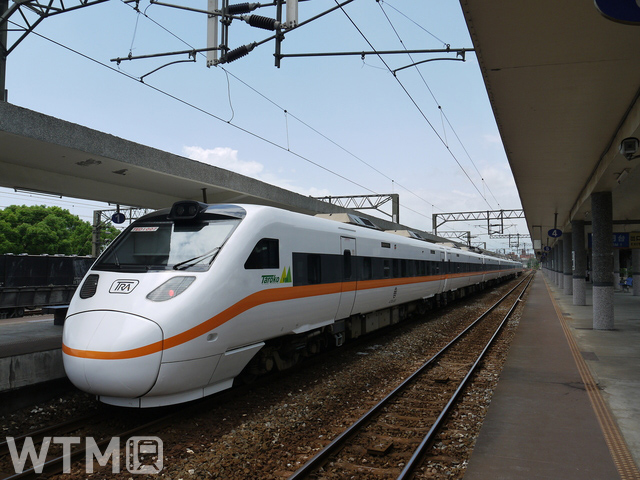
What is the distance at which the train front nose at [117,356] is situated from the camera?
4984 millimetres

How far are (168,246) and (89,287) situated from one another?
3.38 feet

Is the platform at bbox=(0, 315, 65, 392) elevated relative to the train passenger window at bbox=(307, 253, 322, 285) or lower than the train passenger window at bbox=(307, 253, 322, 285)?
lower

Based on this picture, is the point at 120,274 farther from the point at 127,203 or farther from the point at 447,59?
the point at 127,203

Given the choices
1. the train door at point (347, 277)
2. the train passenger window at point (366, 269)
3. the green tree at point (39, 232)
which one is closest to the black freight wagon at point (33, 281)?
the train passenger window at point (366, 269)

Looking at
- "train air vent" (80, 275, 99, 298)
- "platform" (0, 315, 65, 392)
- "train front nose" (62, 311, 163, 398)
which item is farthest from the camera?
"platform" (0, 315, 65, 392)

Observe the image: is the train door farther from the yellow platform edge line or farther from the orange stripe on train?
the yellow platform edge line

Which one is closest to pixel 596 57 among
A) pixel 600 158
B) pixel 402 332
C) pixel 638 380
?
pixel 638 380

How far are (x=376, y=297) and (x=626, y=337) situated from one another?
6.60 meters

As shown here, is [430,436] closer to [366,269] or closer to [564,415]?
[564,415]

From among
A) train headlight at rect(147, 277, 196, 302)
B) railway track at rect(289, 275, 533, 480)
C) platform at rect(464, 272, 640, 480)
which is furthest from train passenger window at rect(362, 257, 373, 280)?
train headlight at rect(147, 277, 196, 302)

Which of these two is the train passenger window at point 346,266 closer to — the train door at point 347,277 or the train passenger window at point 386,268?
the train door at point 347,277

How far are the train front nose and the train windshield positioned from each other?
0.88 m

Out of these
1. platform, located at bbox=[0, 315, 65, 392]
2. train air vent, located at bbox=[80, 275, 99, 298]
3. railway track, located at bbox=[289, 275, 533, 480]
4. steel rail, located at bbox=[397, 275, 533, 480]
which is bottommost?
railway track, located at bbox=[289, 275, 533, 480]

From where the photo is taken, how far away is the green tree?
161 ft
